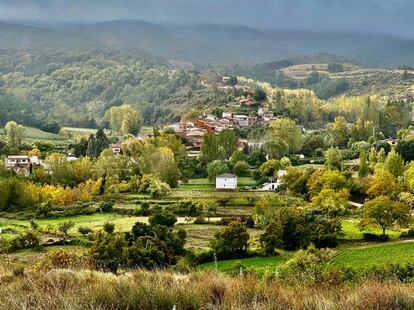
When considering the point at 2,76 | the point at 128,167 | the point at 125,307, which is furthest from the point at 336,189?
the point at 2,76

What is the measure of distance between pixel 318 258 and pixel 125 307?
1263 cm

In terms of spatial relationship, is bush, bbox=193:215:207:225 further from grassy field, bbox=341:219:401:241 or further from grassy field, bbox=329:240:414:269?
grassy field, bbox=329:240:414:269

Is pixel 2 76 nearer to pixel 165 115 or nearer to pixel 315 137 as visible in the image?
pixel 165 115

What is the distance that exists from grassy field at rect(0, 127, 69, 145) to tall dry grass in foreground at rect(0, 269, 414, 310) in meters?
49.5

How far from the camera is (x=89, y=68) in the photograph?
4476 inches

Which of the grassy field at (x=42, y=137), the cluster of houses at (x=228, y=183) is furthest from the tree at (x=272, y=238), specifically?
the grassy field at (x=42, y=137)

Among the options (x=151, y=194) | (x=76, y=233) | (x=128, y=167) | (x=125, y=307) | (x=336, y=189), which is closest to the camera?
(x=125, y=307)

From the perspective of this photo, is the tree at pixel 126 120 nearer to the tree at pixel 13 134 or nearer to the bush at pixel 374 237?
the tree at pixel 13 134

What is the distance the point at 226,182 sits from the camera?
3269cm

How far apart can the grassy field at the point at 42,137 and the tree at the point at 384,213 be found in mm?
38781

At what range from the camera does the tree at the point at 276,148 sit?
41.3 m

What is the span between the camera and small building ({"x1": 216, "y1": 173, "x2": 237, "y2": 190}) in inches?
1281

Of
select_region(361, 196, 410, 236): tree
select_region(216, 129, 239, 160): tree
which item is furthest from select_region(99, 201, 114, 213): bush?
select_region(216, 129, 239, 160): tree

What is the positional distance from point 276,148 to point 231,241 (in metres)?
23.2
